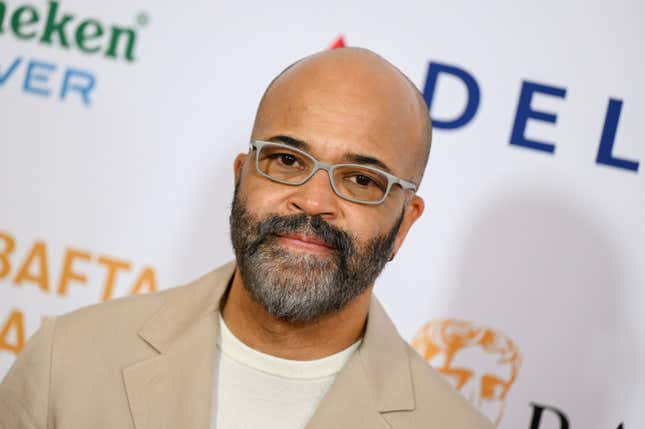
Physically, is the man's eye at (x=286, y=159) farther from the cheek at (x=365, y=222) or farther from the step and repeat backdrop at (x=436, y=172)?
the step and repeat backdrop at (x=436, y=172)

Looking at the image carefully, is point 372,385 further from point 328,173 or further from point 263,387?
point 328,173

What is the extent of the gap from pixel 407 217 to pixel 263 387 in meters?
0.55

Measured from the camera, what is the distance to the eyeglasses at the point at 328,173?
1691 mm

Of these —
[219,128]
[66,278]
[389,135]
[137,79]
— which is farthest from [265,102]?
[66,278]

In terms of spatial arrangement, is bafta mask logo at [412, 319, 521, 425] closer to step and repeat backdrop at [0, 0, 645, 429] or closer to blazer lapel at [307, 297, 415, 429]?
step and repeat backdrop at [0, 0, 645, 429]

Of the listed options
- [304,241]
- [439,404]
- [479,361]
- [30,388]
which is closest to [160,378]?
[30,388]

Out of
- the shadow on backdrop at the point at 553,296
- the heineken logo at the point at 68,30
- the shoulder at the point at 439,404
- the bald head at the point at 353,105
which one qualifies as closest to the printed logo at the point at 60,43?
the heineken logo at the point at 68,30

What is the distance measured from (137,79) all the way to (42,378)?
4.01 ft

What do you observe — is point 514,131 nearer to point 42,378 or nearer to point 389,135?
point 389,135

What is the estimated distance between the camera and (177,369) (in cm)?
175

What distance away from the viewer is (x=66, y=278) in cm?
271

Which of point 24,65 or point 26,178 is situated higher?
point 24,65

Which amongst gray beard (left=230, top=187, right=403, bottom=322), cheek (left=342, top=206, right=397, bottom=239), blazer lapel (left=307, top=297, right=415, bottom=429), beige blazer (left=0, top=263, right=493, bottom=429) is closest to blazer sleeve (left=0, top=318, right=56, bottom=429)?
beige blazer (left=0, top=263, right=493, bottom=429)

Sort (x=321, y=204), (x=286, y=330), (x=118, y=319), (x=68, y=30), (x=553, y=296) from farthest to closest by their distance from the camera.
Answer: (x=68, y=30), (x=553, y=296), (x=118, y=319), (x=286, y=330), (x=321, y=204)
